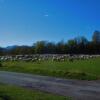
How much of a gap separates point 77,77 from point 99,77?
2193mm

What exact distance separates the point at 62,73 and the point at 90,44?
4157 inches

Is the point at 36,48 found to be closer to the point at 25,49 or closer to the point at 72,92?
the point at 25,49

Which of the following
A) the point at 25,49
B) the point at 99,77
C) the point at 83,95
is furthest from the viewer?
the point at 25,49

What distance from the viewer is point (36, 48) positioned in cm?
12912

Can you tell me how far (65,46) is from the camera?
128000mm

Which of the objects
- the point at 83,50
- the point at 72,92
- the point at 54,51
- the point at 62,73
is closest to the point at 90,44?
the point at 83,50

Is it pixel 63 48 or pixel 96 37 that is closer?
pixel 63 48

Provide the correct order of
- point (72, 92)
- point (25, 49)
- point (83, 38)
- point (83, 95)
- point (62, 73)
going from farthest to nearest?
point (83, 38) → point (25, 49) → point (62, 73) → point (72, 92) → point (83, 95)

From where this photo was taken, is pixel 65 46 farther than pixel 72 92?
Yes

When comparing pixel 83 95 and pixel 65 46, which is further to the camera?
pixel 65 46

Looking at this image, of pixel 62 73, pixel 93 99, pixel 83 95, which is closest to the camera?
pixel 93 99

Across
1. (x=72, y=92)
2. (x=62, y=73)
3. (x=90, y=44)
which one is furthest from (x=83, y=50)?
(x=72, y=92)

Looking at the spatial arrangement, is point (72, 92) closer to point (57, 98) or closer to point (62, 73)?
point (57, 98)

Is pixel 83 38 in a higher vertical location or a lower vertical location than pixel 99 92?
higher
